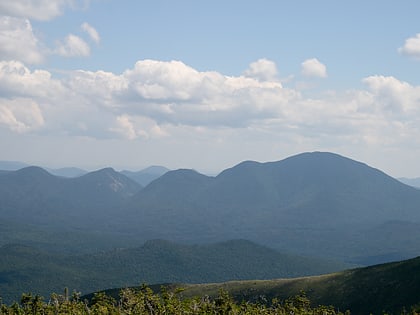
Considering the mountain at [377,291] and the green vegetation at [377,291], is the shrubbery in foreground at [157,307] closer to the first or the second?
the green vegetation at [377,291]

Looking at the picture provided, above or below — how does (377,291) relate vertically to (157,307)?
below


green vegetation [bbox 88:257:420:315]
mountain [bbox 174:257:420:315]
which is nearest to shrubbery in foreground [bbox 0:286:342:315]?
green vegetation [bbox 88:257:420:315]

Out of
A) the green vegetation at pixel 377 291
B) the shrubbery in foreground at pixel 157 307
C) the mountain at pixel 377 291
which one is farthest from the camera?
the mountain at pixel 377 291

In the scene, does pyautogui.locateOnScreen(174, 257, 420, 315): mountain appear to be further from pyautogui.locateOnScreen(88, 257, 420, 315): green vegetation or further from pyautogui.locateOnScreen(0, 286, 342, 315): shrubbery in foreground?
pyautogui.locateOnScreen(0, 286, 342, 315): shrubbery in foreground

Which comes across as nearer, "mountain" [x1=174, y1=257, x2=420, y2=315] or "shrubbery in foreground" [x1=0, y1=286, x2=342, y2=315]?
"shrubbery in foreground" [x1=0, y1=286, x2=342, y2=315]

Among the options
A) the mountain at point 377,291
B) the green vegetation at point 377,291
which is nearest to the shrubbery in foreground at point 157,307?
the green vegetation at point 377,291

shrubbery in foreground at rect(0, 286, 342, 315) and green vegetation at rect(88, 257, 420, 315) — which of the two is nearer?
shrubbery in foreground at rect(0, 286, 342, 315)

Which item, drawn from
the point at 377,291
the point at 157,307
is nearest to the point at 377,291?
the point at 377,291

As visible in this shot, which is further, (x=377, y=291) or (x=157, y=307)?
(x=377, y=291)

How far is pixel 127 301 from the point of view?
142750 millimetres

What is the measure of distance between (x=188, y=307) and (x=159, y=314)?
7.38 m

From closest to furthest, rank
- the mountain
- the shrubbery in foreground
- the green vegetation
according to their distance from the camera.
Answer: the shrubbery in foreground < the green vegetation < the mountain

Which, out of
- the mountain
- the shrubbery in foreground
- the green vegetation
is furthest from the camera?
the mountain

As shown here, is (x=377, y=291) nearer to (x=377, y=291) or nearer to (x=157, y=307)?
(x=377, y=291)
